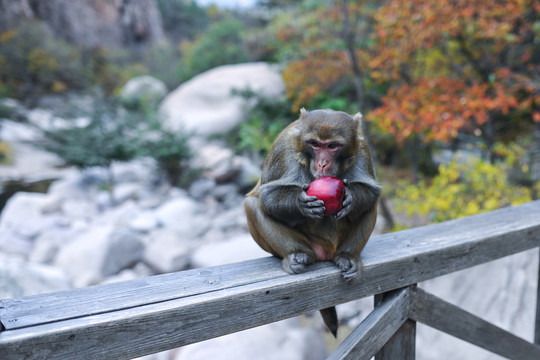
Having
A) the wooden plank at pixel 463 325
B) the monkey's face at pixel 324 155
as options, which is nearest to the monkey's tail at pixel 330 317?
the wooden plank at pixel 463 325

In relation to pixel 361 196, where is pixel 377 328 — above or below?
below

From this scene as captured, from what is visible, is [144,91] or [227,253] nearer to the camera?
[227,253]

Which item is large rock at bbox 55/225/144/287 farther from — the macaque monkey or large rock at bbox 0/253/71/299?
the macaque monkey

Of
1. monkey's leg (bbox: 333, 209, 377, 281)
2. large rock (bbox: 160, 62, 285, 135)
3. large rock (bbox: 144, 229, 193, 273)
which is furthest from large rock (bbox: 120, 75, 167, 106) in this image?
monkey's leg (bbox: 333, 209, 377, 281)

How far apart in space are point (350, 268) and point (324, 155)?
0.45 metres

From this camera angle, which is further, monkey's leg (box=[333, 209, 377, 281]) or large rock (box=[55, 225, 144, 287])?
large rock (box=[55, 225, 144, 287])

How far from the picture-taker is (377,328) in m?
1.47

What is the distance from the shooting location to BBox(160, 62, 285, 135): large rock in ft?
34.0

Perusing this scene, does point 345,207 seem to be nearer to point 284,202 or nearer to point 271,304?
point 284,202

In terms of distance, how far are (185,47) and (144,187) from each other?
47.5 ft

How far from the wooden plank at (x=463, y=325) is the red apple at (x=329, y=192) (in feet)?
1.72

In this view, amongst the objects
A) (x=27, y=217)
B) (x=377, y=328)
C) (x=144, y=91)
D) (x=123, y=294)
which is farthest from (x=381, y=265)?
(x=144, y=91)

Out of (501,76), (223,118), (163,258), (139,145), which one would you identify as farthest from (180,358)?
(223,118)

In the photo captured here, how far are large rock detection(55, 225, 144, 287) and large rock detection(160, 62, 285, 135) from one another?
4.56 m
